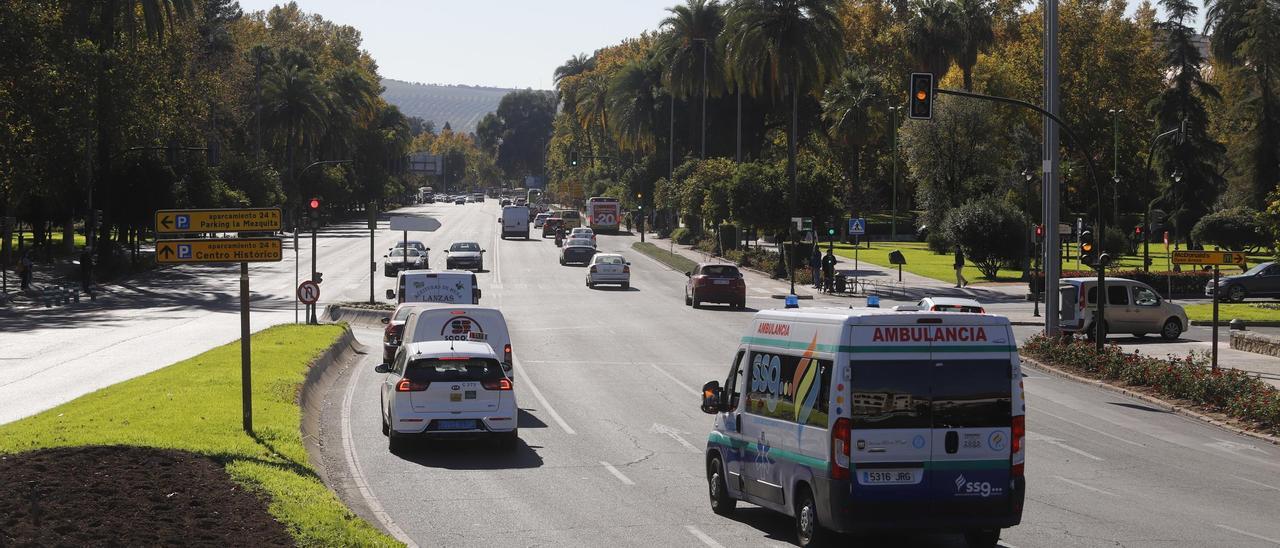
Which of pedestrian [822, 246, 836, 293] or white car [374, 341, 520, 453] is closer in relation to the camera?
white car [374, 341, 520, 453]

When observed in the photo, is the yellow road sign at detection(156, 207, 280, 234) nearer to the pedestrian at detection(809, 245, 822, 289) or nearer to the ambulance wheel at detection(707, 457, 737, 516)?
the ambulance wheel at detection(707, 457, 737, 516)

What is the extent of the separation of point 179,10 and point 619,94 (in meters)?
50.8

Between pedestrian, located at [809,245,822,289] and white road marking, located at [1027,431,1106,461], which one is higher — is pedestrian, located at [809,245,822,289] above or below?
above

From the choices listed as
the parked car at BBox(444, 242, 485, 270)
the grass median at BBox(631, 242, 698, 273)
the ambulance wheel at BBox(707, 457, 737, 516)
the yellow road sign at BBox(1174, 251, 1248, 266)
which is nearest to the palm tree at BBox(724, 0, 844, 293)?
the grass median at BBox(631, 242, 698, 273)

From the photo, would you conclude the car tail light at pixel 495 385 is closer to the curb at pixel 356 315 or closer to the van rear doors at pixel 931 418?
the van rear doors at pixel 931 418

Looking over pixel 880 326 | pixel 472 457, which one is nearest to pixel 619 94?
pixel 472 457

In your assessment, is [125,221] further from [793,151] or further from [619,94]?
[619,94]

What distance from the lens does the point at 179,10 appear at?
225ft

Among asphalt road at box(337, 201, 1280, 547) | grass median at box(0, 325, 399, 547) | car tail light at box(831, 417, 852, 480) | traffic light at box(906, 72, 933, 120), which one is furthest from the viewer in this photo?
traffic light at box(906, 72, 933, 120)

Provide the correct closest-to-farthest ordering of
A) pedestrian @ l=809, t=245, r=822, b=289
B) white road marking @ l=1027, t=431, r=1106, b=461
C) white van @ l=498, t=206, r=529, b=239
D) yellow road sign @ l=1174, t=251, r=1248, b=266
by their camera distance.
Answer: white road marking @ l=1027, t=431, r=1106, b=461 → yellow road sign @ l=1174, t=251, r=1248, b=266 → pedestrian @ l=809, t=245, r=822, b=289 → white van @ l=498, t=206, r=529, b=239

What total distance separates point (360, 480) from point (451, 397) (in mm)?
2301

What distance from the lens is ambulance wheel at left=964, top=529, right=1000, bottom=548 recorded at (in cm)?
1277

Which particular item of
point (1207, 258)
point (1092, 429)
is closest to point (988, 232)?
point (1207, 258)

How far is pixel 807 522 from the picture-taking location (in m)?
12.8
